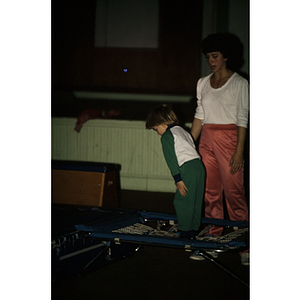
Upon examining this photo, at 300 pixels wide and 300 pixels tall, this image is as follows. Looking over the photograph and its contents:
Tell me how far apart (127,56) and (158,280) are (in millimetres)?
3398

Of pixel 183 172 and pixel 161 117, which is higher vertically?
pixel 161 117

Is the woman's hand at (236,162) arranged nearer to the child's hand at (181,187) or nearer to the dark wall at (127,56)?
the child's hand at (181,187)

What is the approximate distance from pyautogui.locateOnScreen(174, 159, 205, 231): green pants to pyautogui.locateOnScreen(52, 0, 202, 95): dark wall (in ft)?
9.23

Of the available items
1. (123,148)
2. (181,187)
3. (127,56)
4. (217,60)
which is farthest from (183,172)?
(127,56)

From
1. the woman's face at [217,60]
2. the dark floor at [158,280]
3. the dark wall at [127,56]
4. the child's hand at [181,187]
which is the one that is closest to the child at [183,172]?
the child's hand at [181,187]

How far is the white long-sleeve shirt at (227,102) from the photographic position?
1.84m

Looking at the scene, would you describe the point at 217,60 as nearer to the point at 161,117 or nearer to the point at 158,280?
Answer: the point at 161,117

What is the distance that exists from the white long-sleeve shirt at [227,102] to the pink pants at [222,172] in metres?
0.04

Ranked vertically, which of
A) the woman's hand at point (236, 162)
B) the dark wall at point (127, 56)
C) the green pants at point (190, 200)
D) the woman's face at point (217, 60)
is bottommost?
the green pants at point (190, 200)

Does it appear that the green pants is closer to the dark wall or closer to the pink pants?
the pink pants

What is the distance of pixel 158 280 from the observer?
5.32ft

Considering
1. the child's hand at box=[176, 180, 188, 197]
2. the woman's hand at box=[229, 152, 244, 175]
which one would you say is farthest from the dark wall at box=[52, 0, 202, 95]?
the child's hand at box=[176, 180, 188, 197]
